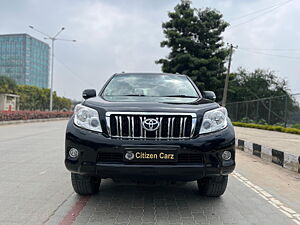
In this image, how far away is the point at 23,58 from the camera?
73438mm

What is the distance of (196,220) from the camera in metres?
2.94

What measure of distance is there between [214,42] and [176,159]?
27174 millimetres

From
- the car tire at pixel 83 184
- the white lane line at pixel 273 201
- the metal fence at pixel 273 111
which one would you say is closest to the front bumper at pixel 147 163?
the car tire at pixel 83 184

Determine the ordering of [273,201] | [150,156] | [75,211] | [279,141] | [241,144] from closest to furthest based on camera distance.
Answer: [150,156] → [75,211] → [273,201] → [241,144] → [279,141]

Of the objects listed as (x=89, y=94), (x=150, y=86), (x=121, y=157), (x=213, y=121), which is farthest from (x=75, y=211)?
(x=150, y=86)

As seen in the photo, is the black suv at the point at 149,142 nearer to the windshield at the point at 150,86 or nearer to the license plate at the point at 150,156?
the license plate at the point at 150,156

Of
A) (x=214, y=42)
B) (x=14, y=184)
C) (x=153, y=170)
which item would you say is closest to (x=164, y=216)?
(x=153, y=170)

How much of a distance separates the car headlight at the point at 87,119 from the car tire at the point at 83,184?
69 cm

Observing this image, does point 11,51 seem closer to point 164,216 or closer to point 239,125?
point 239,125

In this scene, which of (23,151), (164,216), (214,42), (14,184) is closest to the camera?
(164,216)

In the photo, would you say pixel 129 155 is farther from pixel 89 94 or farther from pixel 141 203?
pixel 89 94

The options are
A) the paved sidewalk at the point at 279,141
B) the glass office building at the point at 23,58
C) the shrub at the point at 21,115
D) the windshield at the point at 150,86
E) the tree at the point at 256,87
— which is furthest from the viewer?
the glass office building at the point at 23,58

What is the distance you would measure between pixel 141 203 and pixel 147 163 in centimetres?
84

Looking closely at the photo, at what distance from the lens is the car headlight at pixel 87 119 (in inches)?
117
